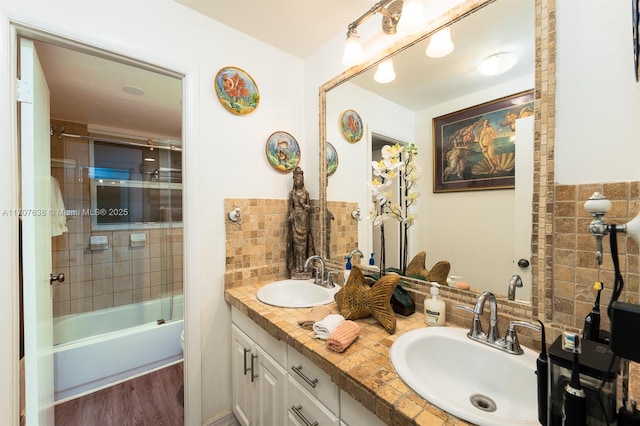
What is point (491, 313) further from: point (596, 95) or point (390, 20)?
point (390, 20)

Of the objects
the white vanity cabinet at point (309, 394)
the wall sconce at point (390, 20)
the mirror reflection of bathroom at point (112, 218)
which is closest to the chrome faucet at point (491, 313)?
the white vanity cabinet at point (309, 394)

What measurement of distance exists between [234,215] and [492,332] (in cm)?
126

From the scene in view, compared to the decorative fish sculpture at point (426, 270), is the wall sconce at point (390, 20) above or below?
above

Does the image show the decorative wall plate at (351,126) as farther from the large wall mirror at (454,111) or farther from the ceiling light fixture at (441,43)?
the ceiling light fixture at (441,43)

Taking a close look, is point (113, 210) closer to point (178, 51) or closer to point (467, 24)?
point (178, 51)

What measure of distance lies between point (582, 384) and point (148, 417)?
2.09 m

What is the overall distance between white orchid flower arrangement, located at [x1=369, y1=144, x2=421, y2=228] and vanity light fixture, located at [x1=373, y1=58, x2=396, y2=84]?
33cm

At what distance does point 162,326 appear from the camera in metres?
2.08

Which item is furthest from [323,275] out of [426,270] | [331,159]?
[331,159]

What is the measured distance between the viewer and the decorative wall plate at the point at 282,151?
1.59 meters

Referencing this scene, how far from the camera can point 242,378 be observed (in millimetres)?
1314

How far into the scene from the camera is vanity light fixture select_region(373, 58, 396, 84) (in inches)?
48.8

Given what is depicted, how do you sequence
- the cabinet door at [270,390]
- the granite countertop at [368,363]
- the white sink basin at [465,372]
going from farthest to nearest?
the cabinet door at [270,390] < the white sink basin at [465,372] < the granite countertop at [368,363]

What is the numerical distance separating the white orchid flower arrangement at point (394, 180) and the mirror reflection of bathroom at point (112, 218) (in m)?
1.38
